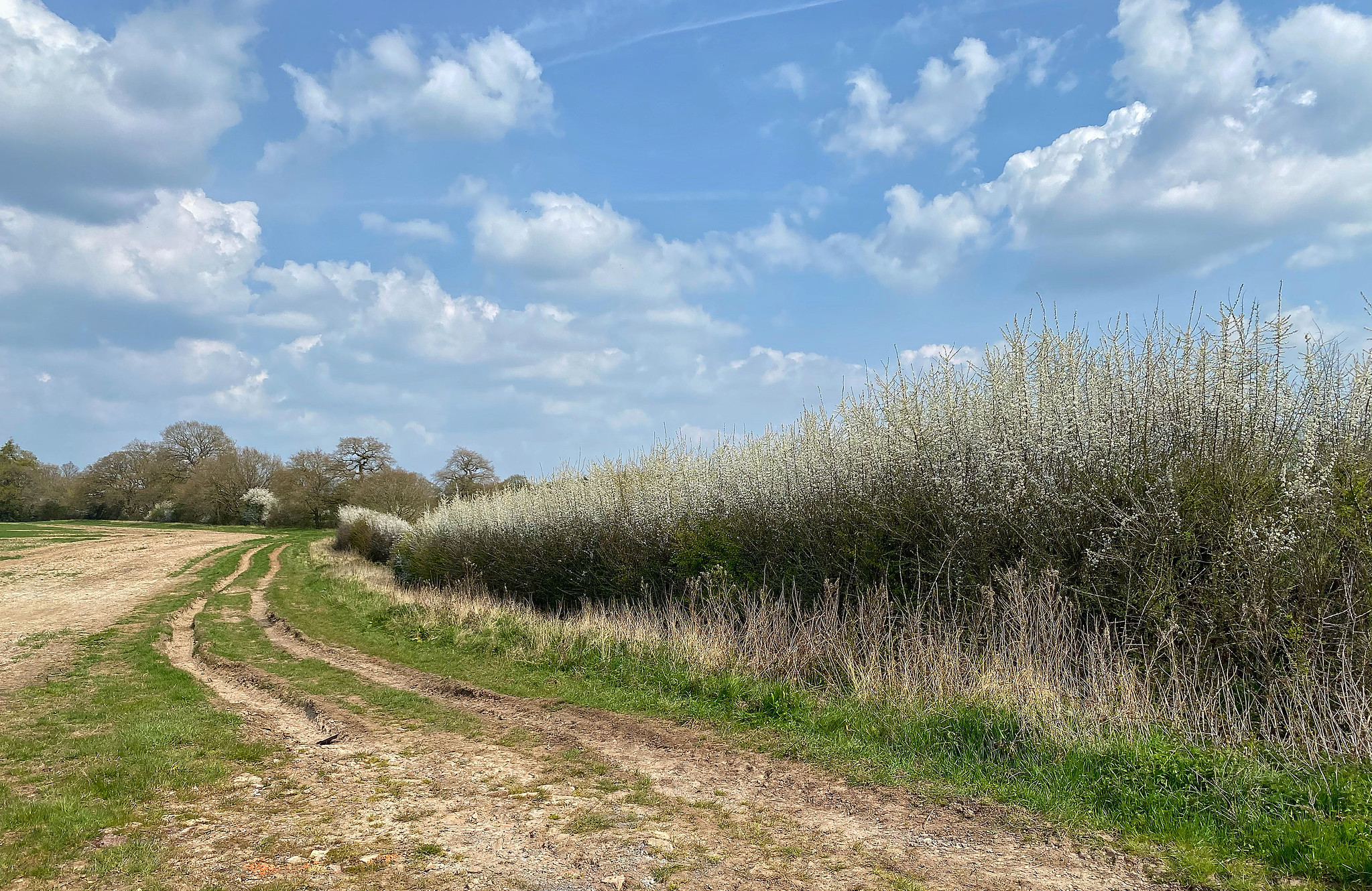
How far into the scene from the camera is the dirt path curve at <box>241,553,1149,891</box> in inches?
158

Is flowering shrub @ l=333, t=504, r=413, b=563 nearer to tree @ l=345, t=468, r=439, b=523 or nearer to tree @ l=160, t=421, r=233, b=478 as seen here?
tree @ l=345, t=468, r=439, b=523

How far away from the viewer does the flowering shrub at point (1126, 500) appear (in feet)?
19.3

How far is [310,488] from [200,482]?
10231 mm

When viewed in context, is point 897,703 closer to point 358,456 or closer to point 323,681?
point 323,681

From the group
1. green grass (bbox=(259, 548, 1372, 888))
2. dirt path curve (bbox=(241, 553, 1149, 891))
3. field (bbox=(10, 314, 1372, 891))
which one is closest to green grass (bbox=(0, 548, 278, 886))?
field (bbox=(10, 314, 1372, 891))

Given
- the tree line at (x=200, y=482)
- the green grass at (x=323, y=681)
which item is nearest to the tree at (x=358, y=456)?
the tree line at (x=200, y=482)

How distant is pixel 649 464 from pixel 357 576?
15.5 m

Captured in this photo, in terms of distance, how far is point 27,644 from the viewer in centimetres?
1376

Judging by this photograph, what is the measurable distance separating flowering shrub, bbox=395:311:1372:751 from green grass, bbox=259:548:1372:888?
3.89 ft

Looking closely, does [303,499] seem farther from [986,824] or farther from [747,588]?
[986,824]

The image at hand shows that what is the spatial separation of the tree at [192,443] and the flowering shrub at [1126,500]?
76.8 m

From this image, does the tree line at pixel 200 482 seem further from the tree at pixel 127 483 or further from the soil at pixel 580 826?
the soil at pixel 580 826

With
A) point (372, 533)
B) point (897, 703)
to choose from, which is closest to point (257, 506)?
point (372, 533)

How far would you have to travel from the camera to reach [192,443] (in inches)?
2859
